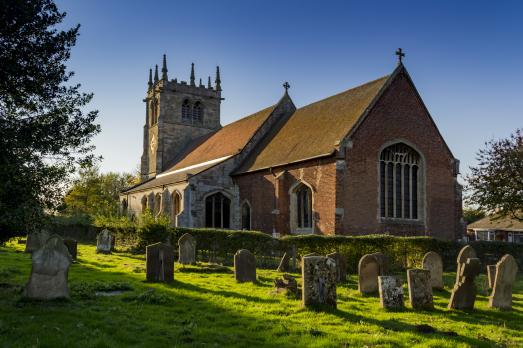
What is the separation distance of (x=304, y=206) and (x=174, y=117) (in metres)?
24.5

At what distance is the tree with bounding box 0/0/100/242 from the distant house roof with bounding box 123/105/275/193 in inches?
733

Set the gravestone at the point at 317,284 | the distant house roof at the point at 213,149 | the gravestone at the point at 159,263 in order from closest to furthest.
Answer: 1. the gravestone at the point at 317,284
2. the gravestone at the point at 159,263
3. the distant house roof at the point at 213,149

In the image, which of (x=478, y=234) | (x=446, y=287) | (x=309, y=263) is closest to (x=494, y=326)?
(x=309, y=263)

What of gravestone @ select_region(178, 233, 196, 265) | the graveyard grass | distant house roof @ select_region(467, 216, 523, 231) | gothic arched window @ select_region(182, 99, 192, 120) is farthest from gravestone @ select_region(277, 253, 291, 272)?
distant house roof @ select_region(467, 216, 523, 231)

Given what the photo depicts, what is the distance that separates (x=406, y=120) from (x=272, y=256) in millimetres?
11541

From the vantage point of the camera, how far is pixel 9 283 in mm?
12445

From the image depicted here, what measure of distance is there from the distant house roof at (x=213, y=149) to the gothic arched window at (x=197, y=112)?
158 inches

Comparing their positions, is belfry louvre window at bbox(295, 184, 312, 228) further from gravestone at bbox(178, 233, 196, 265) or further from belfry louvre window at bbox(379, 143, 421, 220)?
gravestone at bbox(178, 233, 196, 265)

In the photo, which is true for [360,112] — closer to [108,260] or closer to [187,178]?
[187,178]

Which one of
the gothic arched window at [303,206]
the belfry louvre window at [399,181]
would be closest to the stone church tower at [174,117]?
the gothic arched window at [303,206]

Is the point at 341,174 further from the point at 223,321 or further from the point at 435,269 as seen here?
the point at 223,321

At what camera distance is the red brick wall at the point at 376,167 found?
2495 cm

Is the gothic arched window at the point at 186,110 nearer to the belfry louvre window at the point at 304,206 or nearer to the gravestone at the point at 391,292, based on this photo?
the belfry louvre window at the point at 304,206

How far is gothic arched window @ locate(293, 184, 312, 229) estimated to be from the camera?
1067 inches
